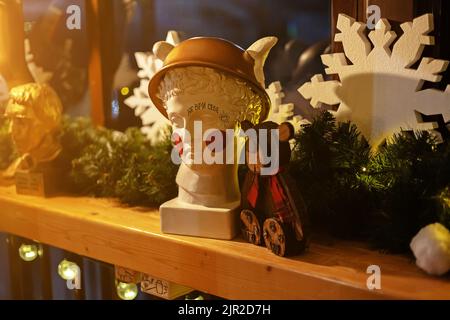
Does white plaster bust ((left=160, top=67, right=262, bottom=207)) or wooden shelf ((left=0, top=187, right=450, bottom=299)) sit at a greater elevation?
white plaster bust ((left=160, top=67, right=262, bottom=207))

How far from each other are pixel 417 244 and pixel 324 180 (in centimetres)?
22

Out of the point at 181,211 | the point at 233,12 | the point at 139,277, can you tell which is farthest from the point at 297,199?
the point at 233,12

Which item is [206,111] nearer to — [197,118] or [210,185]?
[197,118]

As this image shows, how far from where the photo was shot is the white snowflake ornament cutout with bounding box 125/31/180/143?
1271 mm

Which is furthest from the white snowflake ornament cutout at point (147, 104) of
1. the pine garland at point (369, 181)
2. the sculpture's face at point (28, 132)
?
the pine garland at point (369, 181)

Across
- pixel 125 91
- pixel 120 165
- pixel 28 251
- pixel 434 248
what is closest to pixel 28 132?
pixel 120 165

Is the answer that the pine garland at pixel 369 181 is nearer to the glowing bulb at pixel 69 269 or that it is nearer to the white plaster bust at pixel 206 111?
the white plaster bust at pixel 206 111

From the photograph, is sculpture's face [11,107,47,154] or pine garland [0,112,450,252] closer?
pine garland [0,112,450,252]

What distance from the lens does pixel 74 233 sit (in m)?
1.11

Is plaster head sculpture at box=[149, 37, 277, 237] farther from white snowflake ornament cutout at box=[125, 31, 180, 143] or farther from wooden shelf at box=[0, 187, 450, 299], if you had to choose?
white snowflake ornament cutout at box=[125, 31, 180, 143]

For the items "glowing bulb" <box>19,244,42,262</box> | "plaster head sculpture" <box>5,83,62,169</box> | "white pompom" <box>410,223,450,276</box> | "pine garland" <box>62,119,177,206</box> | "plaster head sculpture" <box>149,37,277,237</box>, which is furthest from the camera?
"glowing bulb" <box>19,244,42,262</box>

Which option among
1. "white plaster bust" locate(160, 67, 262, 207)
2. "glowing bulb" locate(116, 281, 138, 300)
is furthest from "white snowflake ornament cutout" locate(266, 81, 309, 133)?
"glowing bulb" locate(116, 281, 138, 300)

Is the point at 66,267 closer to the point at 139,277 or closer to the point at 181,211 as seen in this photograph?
the point at 139,277
